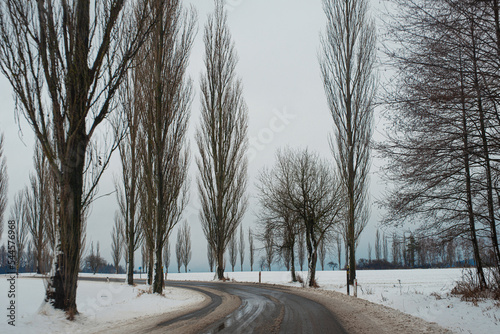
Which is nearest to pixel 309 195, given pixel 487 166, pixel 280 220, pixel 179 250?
pixel 280 220

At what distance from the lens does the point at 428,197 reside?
32.9ft

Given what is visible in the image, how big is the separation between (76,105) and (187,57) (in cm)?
825

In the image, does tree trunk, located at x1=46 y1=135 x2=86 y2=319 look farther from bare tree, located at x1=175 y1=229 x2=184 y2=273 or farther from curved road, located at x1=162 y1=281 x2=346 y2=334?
bare tree, located at x1=175 y1=229 x2=184 y2=273

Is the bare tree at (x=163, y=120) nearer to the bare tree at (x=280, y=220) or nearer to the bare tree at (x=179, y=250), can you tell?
the bare tree at (x=280, y=220)

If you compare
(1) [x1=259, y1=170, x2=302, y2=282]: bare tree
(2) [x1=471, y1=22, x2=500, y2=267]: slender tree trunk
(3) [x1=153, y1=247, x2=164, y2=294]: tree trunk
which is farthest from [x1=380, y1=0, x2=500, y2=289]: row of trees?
(1) [x1=259, y1=170, x2=302, y2=282]: bare tree

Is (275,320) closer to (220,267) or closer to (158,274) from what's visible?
(158,274)

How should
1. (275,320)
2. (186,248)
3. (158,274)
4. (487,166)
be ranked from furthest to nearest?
(186,248), (158,274), (487,166), (275,320)

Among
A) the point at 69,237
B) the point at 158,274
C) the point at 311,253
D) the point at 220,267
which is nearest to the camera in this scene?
the point at 69,237

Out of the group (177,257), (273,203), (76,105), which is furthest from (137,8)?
(177,257)

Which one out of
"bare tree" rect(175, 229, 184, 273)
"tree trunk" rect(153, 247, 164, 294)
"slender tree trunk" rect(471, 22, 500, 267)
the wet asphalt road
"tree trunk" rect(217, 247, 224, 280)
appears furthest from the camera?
"bare tree" rect(175, 229, 184, 273)

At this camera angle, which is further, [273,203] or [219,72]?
[219,72]

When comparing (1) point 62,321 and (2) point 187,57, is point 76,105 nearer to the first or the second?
(1) point 62,321

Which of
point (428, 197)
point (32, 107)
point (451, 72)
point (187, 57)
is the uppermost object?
point (187, 57)

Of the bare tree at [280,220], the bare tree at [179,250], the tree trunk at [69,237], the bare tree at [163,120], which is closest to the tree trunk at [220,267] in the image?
the bare tree at [280,220]
